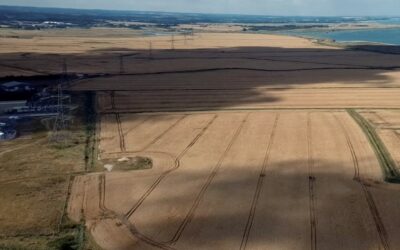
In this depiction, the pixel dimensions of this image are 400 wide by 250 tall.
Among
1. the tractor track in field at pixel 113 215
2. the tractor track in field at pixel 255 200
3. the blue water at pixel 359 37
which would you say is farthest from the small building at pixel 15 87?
the blue water at pixel 359 37

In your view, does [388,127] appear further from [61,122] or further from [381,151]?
[61,122]

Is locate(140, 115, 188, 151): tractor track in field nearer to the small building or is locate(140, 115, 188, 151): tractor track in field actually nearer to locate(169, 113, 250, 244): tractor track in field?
locate(169, 113, 250, 244): tractor track in field

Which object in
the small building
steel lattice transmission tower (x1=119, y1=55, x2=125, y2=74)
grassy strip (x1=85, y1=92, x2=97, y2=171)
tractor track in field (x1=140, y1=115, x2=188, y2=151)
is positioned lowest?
grassy strip (x1=85, y1=92, x2=97, y2=171)

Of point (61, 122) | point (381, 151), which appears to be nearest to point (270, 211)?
point (381, 151)

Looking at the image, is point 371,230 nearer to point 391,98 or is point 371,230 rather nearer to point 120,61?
point 391,98

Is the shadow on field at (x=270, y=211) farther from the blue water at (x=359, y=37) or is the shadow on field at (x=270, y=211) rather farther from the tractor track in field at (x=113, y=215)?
the blue water at (x=359, y=37)

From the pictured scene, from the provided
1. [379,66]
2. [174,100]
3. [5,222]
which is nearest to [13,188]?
[5,222]

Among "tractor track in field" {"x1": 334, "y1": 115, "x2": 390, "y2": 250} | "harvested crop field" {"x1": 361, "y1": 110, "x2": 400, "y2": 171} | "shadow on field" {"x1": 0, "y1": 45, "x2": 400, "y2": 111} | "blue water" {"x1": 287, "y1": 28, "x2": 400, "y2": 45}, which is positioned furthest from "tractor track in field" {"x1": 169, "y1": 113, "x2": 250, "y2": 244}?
"blue water" {"x1": 287, "y1": 28, "x2": 400, "y2": 45}
